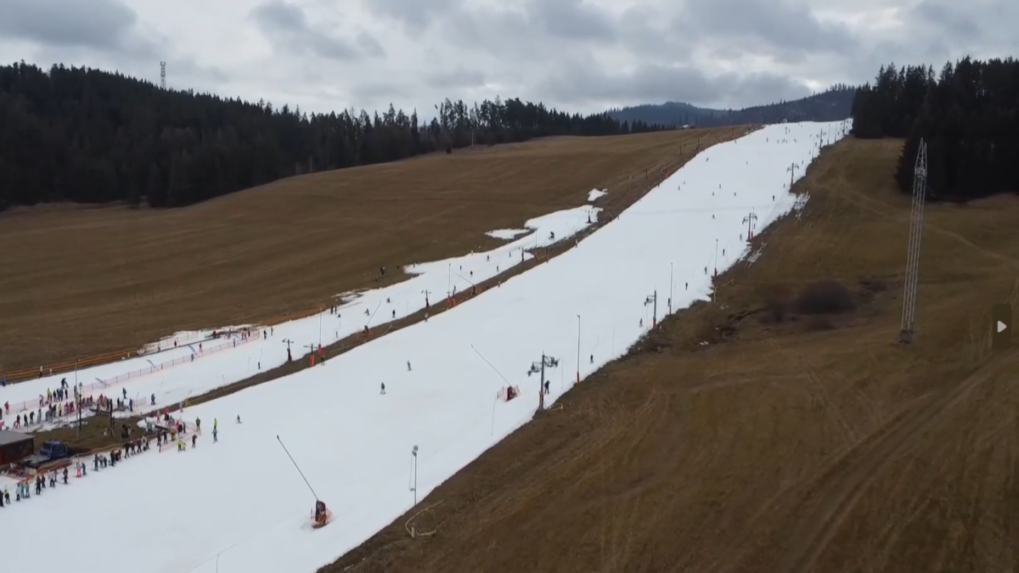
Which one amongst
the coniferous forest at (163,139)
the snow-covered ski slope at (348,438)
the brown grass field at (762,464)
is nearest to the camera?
the brown grass field at (762,464)

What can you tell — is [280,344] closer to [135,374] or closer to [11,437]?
[135,374]

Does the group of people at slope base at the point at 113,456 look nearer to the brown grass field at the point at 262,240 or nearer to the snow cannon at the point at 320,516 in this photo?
the snow cannon at the point at 320,516

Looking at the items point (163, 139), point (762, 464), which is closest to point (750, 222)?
point (762, 464)

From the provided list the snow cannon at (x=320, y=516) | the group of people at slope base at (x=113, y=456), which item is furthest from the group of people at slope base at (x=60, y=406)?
the snow cannon at (x=320, y=516)

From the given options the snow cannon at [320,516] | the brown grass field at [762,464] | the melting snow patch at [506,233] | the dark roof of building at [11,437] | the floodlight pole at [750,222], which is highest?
the floodlight pole at [750,222]

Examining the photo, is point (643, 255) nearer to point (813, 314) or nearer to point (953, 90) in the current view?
point (813, 314)
